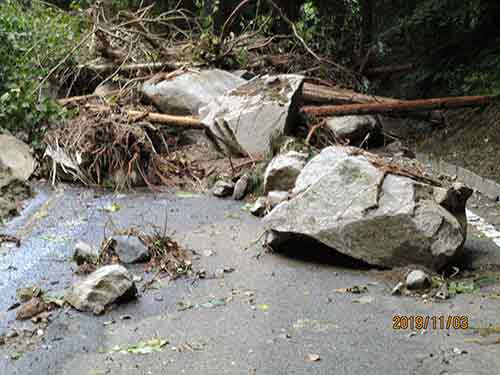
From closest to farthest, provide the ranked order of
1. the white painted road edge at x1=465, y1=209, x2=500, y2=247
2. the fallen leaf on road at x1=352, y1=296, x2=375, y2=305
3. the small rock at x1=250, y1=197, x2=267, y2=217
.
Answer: the fallen leaf on road at x1=352, y1=296, x2=375, y2=305, the white painted road edge at x1=465, y1=209, x2=500, y2=247, the small rock at x1=250, y1=197, x2=267, y2=217

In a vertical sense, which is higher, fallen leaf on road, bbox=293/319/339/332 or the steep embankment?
fallen leaf on road, bbox=293/319/339/332

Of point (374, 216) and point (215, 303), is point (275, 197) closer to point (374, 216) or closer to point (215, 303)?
point (374, 216)

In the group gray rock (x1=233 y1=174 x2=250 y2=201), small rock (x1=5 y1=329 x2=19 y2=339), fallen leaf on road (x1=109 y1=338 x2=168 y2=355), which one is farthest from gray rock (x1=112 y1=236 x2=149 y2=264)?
gray rock (x1=233 y1=174 x2=250 y2=201)

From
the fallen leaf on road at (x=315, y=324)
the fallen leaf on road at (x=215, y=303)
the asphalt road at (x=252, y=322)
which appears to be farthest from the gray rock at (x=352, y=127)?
the fallen leaf on road at (x=315, y=324)

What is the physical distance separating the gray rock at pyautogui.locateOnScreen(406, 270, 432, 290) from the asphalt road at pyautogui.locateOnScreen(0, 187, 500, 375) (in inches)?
7.1

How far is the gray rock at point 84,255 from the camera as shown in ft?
19.3

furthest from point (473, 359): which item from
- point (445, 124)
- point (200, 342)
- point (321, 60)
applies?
point (321, 60)

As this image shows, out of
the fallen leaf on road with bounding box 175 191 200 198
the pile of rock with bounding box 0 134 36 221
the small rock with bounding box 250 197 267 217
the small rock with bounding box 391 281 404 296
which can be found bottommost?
the fallen leaf on road with bounding box 175 191 200 198

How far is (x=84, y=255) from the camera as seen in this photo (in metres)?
5.91

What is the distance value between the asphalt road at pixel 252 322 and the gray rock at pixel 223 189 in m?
1.72

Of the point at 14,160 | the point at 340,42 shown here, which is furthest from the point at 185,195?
the point at 340,42

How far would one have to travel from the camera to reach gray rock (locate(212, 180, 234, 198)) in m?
8.51

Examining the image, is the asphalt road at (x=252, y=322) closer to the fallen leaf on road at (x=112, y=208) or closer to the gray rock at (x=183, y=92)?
the fallen leaf on road at (x=112, y=208)

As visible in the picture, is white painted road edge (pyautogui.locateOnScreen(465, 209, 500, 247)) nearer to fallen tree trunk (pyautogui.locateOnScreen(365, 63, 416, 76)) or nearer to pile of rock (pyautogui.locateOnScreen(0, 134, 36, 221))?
pile of rock (pyautogui.locateOnScreen(0, 134, 36, 221))
